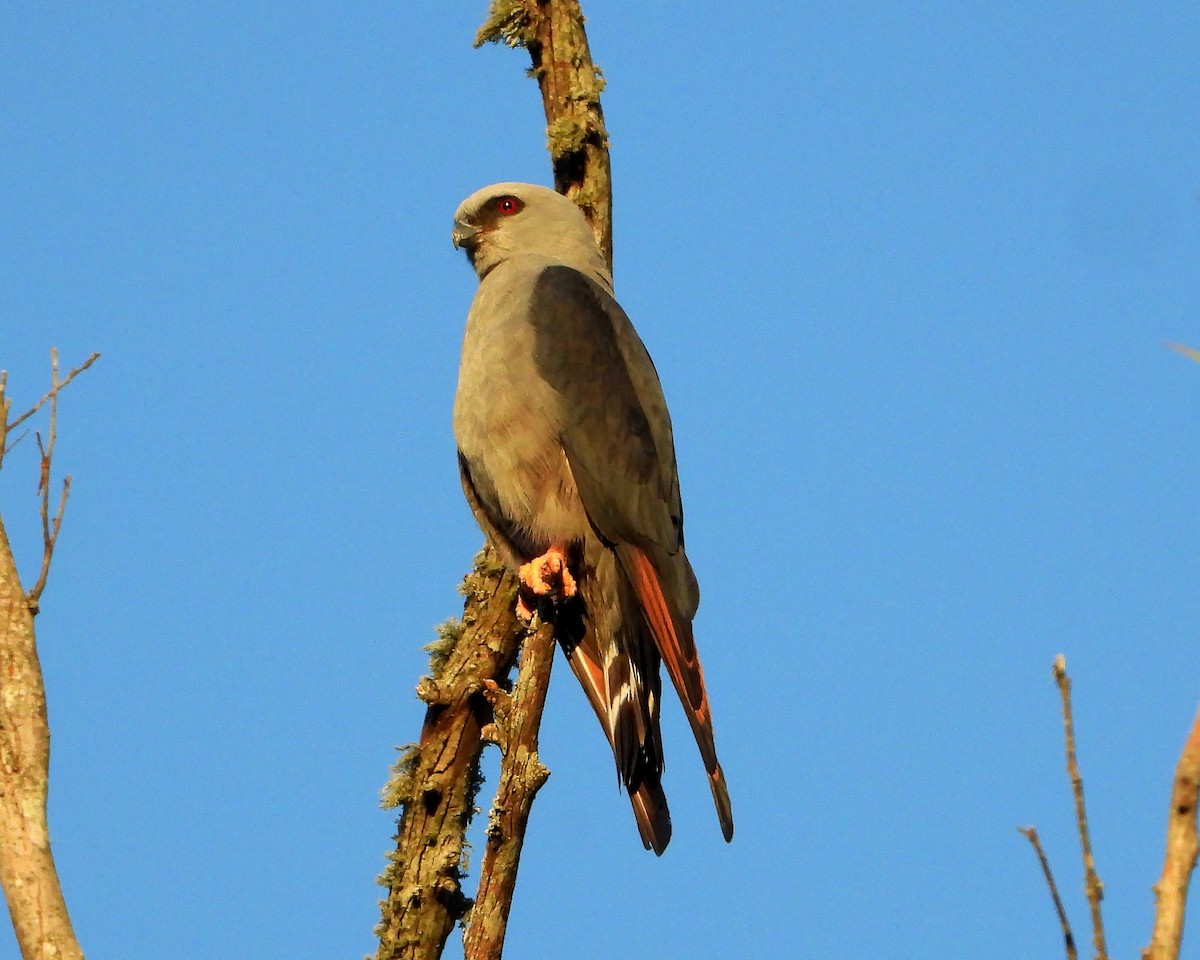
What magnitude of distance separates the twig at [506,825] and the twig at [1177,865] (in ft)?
6.08

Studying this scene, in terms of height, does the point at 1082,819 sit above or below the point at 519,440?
below

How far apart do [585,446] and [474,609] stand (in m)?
0.83

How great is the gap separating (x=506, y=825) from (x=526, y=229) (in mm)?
3097

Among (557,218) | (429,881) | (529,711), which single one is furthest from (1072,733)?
(557,218)

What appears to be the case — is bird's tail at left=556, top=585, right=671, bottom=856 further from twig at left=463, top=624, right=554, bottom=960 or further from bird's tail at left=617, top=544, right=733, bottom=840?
twig at left=463, top=624, right=554, bottom=960

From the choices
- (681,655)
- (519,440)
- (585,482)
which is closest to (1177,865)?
(681,655)

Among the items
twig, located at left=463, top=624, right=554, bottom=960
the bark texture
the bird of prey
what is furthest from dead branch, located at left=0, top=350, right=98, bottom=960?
the bird of prey

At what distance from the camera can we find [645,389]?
201 inches

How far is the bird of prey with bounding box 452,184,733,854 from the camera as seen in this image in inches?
177

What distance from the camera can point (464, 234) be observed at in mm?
5855

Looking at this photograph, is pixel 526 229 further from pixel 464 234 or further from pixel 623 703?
pixel 623 703

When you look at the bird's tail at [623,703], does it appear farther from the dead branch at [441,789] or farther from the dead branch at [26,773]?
the dead branch at [26,773]

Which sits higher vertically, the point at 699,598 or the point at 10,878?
the point at 699,598

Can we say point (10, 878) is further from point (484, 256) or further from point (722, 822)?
point (484, 256)
